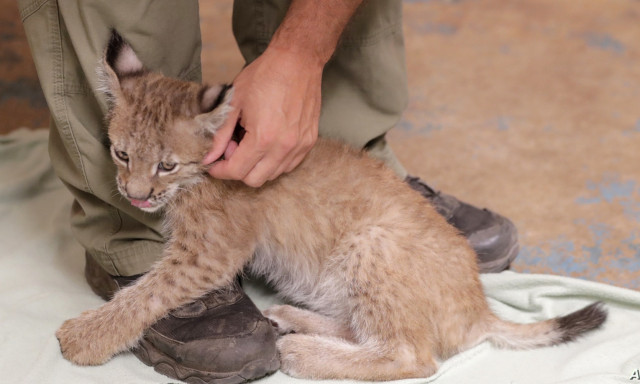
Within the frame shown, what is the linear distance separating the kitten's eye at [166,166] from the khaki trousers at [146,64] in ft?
1.00

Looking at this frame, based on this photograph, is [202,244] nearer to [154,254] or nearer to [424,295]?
[154,254]

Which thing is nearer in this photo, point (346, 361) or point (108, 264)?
point (346, 361)

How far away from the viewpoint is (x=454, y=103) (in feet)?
16.8

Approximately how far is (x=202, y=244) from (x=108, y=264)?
48 cm

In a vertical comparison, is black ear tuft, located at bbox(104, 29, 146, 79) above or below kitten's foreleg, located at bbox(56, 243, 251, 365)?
above

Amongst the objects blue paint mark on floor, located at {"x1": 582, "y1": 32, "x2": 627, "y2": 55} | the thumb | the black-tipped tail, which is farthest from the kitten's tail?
blue paint mark on floor, located at {"x1": 582, "y1": 32, "x2": 627, "y2": 55}

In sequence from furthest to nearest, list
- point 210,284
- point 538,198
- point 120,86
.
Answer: point 538,198
point 210,284
point 120,86

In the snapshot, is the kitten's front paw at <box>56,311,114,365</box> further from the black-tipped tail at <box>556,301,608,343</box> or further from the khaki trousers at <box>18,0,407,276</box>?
the black-tipped tail at <box>556,301,608,343</box>

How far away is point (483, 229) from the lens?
3498 millimetres

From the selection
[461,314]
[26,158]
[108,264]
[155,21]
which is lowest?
[26,158]

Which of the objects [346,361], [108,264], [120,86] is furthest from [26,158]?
[346,361]

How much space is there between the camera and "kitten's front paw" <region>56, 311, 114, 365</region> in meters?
2.73

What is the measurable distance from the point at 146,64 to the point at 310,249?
0.99m

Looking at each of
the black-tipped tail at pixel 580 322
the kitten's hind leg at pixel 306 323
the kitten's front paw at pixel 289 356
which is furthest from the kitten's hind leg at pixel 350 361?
the black-tipped tail at pixel 580 322
